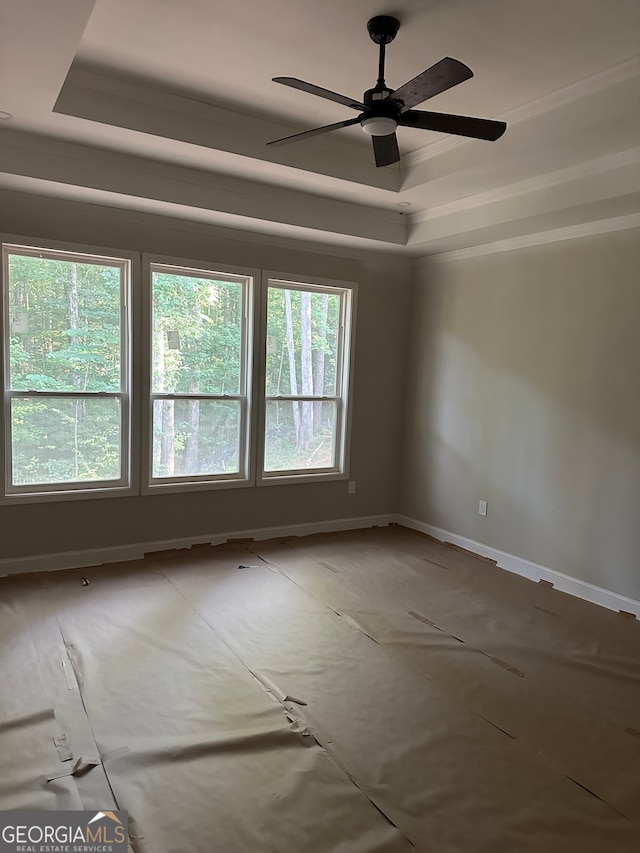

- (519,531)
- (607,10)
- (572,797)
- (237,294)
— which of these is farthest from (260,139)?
(572,797)

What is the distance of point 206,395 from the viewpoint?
465cm

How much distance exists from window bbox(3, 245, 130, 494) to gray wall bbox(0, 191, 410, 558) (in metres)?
0.18

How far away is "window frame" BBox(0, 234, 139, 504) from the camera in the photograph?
387 centimetres

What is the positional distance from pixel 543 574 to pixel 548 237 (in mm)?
2488

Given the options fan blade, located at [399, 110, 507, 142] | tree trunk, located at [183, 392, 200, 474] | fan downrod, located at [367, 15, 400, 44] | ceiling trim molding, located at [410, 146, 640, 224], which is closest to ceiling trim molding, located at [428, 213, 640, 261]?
ceiling trim molding, located at [410, 146, 640, 224]

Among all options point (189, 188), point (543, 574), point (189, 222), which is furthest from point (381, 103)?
point (543, 574)

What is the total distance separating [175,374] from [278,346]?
3.08 ft

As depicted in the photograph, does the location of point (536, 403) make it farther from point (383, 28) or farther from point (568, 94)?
point (383, 28)

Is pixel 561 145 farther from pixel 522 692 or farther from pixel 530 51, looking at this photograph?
pixel 522 692

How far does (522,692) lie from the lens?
112 inches

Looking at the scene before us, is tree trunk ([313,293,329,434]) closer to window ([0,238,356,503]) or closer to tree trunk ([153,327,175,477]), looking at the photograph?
window ([0,238,356,503])

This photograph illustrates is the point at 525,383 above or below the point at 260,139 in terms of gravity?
below

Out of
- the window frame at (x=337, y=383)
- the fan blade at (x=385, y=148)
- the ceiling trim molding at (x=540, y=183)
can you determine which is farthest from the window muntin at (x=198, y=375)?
the fan blade at (x=385, y=148)

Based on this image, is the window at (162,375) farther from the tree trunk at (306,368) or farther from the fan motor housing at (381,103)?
the fan motor housing at (381,103)
